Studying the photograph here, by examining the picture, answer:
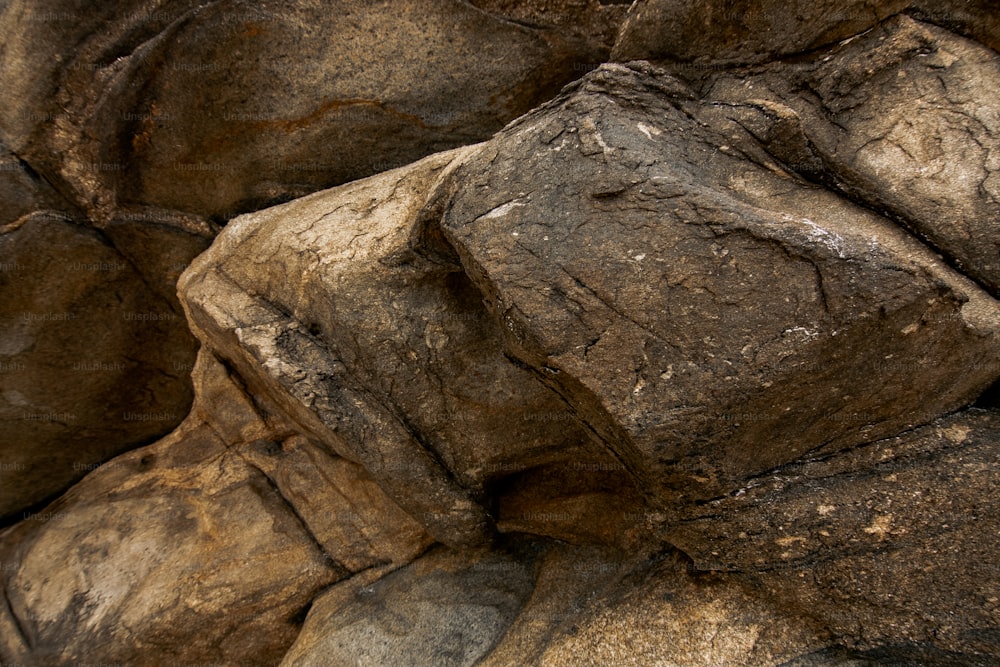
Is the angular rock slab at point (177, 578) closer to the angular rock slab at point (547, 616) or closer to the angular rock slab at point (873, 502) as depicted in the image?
the angular rock slab at point (547, 616)

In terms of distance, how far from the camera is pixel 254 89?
2.47 metres

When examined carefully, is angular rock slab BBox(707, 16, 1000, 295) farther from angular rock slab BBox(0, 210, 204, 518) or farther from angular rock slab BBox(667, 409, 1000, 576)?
angular rock slab BBox(0, 210, 204, 518)

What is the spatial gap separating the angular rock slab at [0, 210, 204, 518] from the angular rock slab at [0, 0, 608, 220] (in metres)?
0.25

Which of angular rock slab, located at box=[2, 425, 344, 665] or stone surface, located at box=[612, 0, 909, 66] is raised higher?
stone surface, located at box=[612, 0, 909, 66]

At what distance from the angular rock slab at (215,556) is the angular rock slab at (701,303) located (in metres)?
1.20

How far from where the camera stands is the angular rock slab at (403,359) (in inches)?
79.9

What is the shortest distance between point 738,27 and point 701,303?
2.91 ft

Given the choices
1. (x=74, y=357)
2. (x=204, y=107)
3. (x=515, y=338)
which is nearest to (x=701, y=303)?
(x=515, y=338)

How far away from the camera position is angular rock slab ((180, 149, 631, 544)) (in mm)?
2029

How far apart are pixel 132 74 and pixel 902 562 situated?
2763 millimetres

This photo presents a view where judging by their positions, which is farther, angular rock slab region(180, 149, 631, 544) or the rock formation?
angular rock slab region(180, 149, 631, 544)

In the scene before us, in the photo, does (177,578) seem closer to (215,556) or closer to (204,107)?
(215,556)

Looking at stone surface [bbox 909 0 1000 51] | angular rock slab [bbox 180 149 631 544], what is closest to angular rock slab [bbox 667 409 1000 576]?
angular rock slab [bbox 180 149 631 544]

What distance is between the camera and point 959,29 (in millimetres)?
1721
